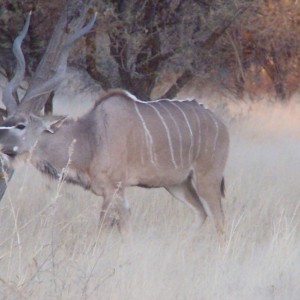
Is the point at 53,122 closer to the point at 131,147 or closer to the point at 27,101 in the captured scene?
the point at 27,101

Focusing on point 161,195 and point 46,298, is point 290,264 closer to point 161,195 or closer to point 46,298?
point 46,298

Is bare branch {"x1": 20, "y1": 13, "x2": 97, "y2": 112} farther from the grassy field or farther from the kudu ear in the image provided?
the grassy field

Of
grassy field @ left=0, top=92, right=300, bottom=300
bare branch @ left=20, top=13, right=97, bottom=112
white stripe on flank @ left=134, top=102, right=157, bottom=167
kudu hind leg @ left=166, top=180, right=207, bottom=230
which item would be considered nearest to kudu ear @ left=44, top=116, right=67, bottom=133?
bare branch @ left=20, top=13, right=97, bottom=112

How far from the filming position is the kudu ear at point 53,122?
16.1ft

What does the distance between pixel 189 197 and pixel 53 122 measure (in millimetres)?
1003

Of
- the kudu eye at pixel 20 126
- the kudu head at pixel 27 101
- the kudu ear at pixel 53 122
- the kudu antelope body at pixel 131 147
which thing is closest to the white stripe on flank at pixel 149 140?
the kudu antelope body at pixel 131 147

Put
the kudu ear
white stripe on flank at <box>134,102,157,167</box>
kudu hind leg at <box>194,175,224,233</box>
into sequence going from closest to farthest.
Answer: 1. the kudu ear
2. white stripe on flank at <box>134,102,157,167</box>
3. kudu hind leg at <box>194,175,224,233</box>

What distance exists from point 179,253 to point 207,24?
7.93 feet

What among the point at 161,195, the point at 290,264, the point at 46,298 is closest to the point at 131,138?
the point at 161,195

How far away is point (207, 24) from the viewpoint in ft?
20.0

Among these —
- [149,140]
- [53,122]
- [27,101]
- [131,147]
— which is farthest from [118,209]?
[27,101]

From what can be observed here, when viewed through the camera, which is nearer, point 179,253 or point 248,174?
point 179,253

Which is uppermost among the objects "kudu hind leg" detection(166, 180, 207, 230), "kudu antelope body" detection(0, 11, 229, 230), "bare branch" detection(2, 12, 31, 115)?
"bare branch" detection(2, 12, 31, 115)

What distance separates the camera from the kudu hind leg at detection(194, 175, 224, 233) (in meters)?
5.20
